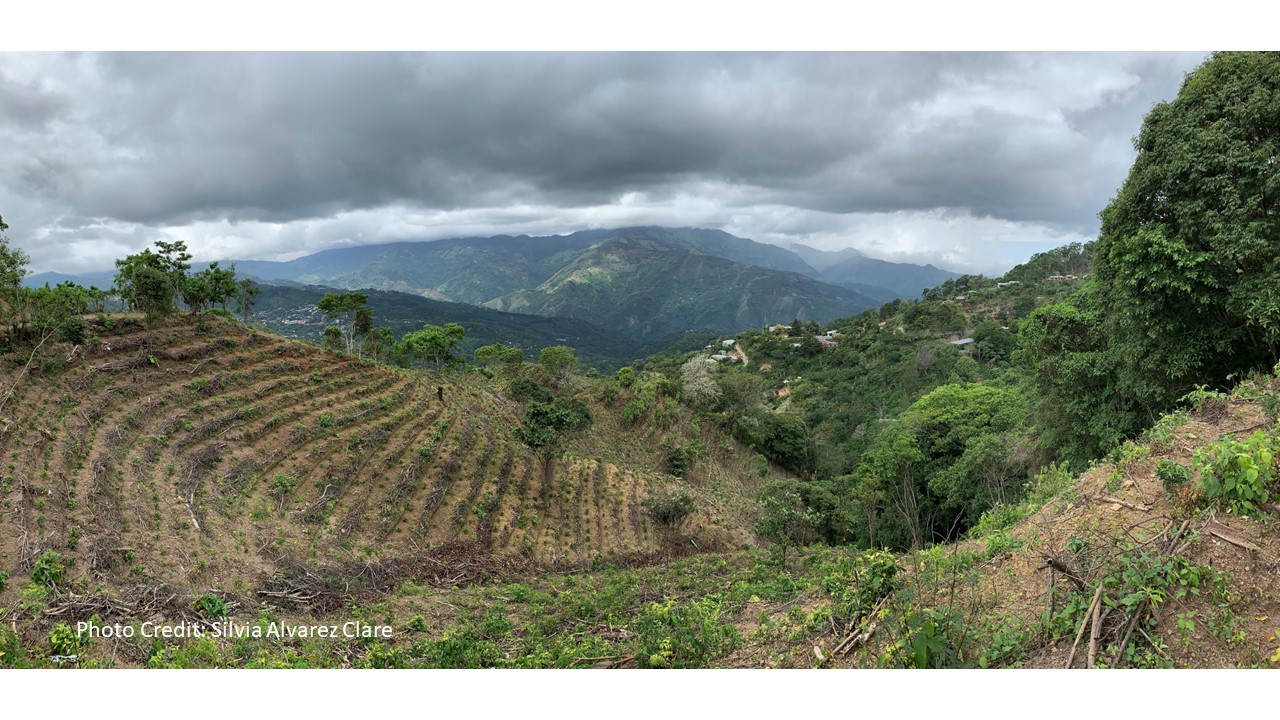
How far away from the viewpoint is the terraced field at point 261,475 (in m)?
10.1

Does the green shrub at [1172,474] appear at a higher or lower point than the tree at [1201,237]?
lower

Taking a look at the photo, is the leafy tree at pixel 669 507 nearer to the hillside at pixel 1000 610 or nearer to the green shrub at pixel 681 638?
the hillside at pixel 1000 610

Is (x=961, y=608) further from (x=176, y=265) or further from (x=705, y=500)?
(x=176, y=265)

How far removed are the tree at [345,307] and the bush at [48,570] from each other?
56.6 feet

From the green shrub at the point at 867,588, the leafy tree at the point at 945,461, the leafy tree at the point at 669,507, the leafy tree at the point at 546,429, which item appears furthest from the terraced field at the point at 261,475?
the green shrub at the point at 867,588

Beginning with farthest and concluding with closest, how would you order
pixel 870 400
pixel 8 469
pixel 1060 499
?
pixel 870 400, pixel 8 469, pixel 1060 499

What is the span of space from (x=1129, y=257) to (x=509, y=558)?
15842 millimetres

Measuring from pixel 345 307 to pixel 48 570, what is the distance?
802 inches

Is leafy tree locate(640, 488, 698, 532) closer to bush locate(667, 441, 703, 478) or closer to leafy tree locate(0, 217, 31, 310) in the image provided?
bush locate(667, 441, 703, 478)

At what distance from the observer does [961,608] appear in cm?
471

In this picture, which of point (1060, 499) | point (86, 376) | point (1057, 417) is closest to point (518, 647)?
point (1060, 499)

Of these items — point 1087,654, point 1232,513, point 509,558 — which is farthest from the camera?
point 509,558

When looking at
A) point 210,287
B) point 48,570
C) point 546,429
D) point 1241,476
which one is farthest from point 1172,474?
point 210,287

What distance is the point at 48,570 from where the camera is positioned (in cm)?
787
